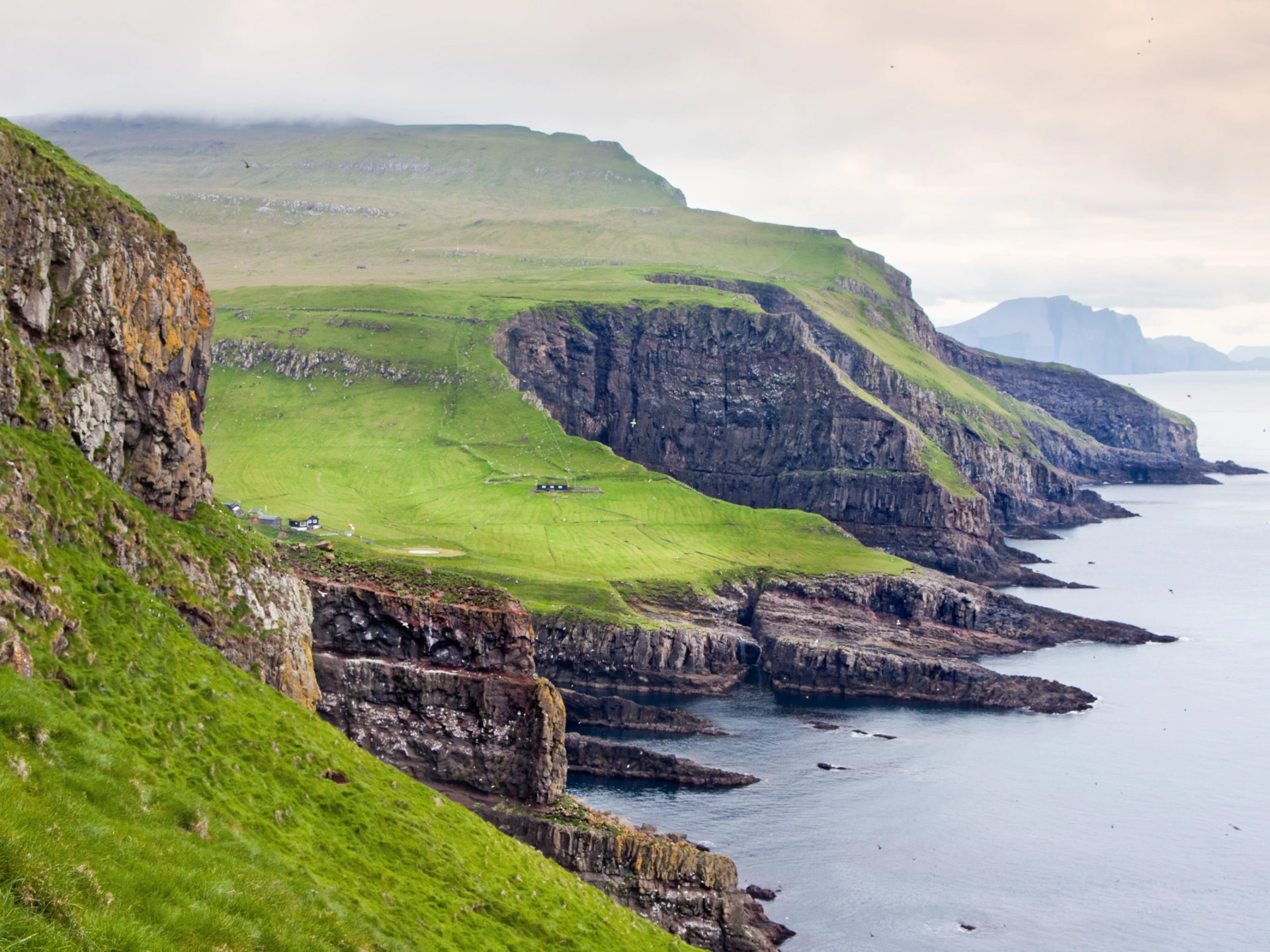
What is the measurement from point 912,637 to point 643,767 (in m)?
67.9

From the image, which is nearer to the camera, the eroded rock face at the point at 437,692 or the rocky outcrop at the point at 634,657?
the eroded rock face at the point at 437,692

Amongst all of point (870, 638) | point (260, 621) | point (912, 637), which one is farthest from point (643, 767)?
point (912, 637)

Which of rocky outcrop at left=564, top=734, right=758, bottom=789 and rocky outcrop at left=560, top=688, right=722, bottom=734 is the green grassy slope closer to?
rocky outcrop at left=564, top=734, right=758, bottom=789

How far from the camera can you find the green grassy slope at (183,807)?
22.2 meters

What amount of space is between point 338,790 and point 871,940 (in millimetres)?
50980

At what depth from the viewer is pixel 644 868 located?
7100cm

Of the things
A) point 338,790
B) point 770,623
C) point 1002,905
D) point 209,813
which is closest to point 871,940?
point 1002,905

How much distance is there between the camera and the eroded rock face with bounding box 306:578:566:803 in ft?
232

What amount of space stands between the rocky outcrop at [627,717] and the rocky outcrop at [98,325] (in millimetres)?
76842

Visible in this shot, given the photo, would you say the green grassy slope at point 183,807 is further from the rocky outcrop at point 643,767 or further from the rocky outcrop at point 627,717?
the rocky outcrop at point 627,717

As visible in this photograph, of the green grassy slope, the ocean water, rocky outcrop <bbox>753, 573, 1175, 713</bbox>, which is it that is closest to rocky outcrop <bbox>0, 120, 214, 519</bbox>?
the green grassy slope

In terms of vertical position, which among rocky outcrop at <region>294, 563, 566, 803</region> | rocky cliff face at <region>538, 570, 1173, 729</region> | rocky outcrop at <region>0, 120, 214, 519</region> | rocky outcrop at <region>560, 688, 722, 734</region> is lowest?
rocky outcrop at <region>560, 688, 722, 734</region>

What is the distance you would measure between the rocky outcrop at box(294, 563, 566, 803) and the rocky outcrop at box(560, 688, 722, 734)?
5535cm

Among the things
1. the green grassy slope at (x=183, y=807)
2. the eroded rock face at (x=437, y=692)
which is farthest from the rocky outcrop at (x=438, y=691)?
the green grassy slope at (x=183, y=807)
